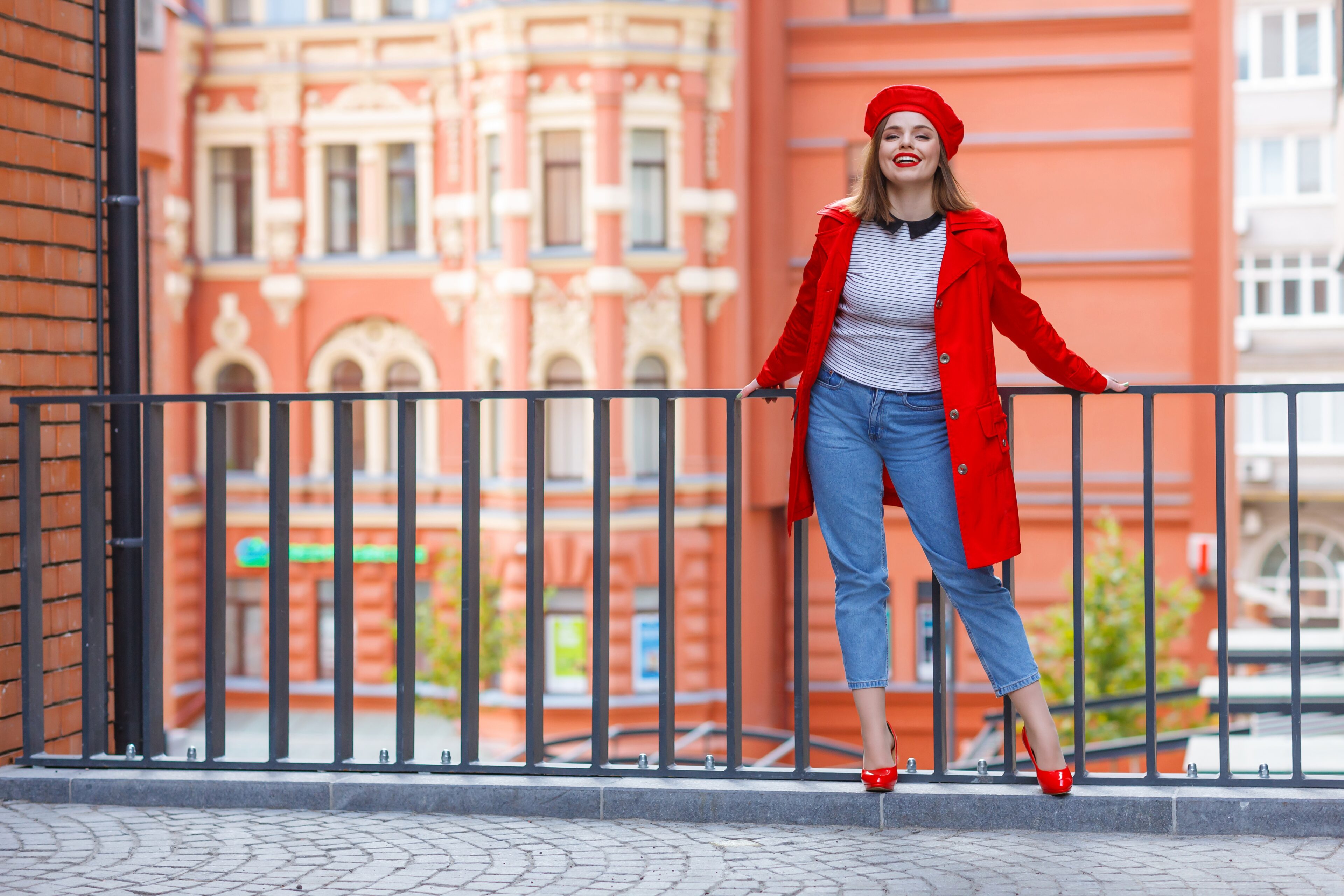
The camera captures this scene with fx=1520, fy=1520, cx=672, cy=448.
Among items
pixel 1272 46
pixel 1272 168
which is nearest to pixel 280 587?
pixel 1272 168

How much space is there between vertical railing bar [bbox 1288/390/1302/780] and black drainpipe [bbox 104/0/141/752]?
117 inches

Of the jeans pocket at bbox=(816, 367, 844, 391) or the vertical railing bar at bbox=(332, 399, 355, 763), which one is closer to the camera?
the jeans pocket at bbox=(816, 367, 844, 391)

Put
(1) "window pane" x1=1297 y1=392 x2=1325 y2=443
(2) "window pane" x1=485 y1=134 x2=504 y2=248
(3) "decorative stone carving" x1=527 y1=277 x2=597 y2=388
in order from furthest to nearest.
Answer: (1) "window pane" x1=1297 y1=392 x2=1325 y2=443 → (2) "window pane" x1=485 y1=134 x2=504 y2=248 → (3) "decorative stone carving" x1=527 y1=277 x2=597 y2=388

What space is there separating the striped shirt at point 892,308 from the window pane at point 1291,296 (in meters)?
31.2

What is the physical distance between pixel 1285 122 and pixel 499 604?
71.3 feet

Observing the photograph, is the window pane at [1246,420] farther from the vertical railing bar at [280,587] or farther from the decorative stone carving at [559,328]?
the vertical railing bar at [280,587]

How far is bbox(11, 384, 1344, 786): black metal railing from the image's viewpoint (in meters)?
3.47

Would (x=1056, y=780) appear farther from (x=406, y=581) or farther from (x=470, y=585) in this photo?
(x=406, y=581)

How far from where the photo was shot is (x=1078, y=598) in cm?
344

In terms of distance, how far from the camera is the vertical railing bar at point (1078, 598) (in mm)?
3393

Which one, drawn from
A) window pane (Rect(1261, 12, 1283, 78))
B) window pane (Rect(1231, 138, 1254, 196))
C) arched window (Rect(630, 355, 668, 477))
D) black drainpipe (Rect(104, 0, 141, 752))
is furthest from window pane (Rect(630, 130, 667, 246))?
window pane (Rect(1261, 12, 1283, 78))

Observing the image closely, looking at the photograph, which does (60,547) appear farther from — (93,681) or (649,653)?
(649,653)

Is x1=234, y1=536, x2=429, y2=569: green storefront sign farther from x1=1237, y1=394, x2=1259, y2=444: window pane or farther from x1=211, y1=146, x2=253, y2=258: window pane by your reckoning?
x1=1237, y1=394, x2=1259, y2=444: window pane

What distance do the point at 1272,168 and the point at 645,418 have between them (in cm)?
1901
